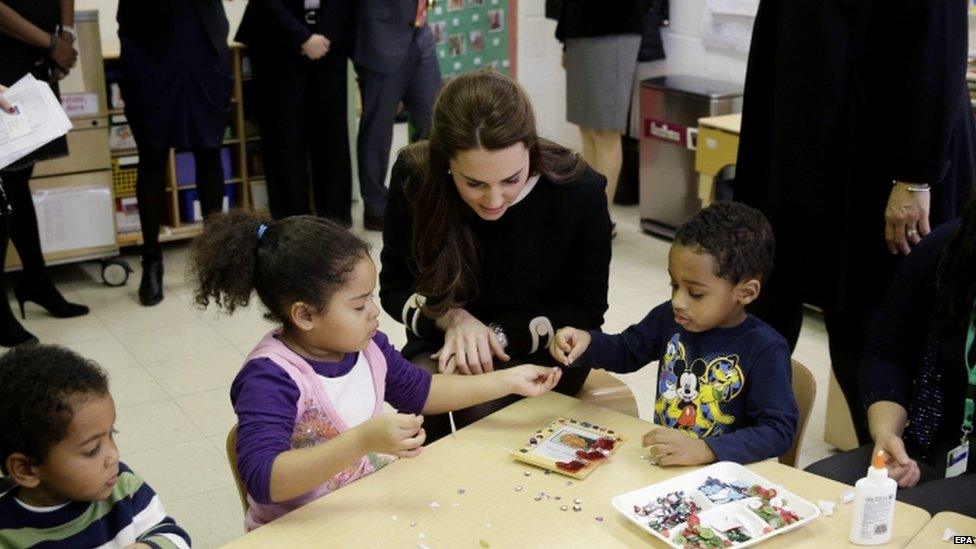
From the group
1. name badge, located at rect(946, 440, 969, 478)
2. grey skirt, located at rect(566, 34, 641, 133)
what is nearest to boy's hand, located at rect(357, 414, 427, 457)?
name badge, located at rect(946, 440, 969, 478)

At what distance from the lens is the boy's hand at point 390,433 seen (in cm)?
167

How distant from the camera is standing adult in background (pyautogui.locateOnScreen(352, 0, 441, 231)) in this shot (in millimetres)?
4988

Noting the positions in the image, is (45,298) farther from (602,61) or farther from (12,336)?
(602,61)

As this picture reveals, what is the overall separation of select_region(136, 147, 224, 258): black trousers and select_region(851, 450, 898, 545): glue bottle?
10.8ft

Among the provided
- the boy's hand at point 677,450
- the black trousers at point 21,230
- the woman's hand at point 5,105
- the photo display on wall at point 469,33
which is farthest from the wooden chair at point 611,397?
the photo display on wall at point 469,33

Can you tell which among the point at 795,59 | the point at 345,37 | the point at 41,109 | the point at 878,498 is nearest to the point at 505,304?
the point at 795,59

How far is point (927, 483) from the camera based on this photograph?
198 centimetres

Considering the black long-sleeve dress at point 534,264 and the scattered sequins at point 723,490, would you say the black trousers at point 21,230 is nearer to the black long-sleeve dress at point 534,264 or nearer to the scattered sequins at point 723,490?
the black long-sleeve dress at point 534,264

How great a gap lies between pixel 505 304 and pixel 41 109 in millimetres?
1941

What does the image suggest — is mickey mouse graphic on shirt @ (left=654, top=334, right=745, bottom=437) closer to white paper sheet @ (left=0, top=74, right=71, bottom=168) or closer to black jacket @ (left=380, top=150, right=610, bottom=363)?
black jacket @ (left=380, top=150, right=610, bottom=363)

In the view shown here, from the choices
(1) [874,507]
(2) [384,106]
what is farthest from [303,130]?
(1) [874,507]

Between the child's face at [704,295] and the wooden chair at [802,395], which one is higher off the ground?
the child's face at [704,295]

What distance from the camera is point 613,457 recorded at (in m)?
1.84

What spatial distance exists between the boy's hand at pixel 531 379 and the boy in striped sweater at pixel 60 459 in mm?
640
